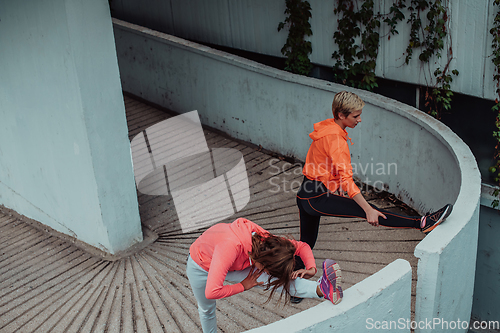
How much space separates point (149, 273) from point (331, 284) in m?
2.75

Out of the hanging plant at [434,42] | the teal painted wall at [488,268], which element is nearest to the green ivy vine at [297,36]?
the hanging plant at [434,42]

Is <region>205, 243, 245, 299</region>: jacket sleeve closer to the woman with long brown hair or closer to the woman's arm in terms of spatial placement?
the woman with long brown hair

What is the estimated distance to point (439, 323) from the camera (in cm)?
365

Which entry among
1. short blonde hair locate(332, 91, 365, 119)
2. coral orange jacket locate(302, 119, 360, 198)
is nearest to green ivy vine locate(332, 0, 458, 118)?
short blonde hair locate(332, 91, 365, 119)

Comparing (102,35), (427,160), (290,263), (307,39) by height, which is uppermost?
(102,35)

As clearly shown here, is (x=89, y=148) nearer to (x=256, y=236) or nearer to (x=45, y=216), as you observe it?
(x=45, y=216)

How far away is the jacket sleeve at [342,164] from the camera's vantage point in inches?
147

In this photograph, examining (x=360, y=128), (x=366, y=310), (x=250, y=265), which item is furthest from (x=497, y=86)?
(x=250, y=265)

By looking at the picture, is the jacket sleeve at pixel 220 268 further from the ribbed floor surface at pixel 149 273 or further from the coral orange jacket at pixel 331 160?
the ribbed floor surface at pixel 149 273

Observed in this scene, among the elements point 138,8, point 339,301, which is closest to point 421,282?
point 339,301

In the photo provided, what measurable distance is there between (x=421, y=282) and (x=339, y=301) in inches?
32.4

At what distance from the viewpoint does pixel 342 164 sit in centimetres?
376

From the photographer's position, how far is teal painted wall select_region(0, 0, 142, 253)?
4734 mm

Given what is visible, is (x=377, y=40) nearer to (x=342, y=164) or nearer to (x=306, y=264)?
(x=342, y=164)
